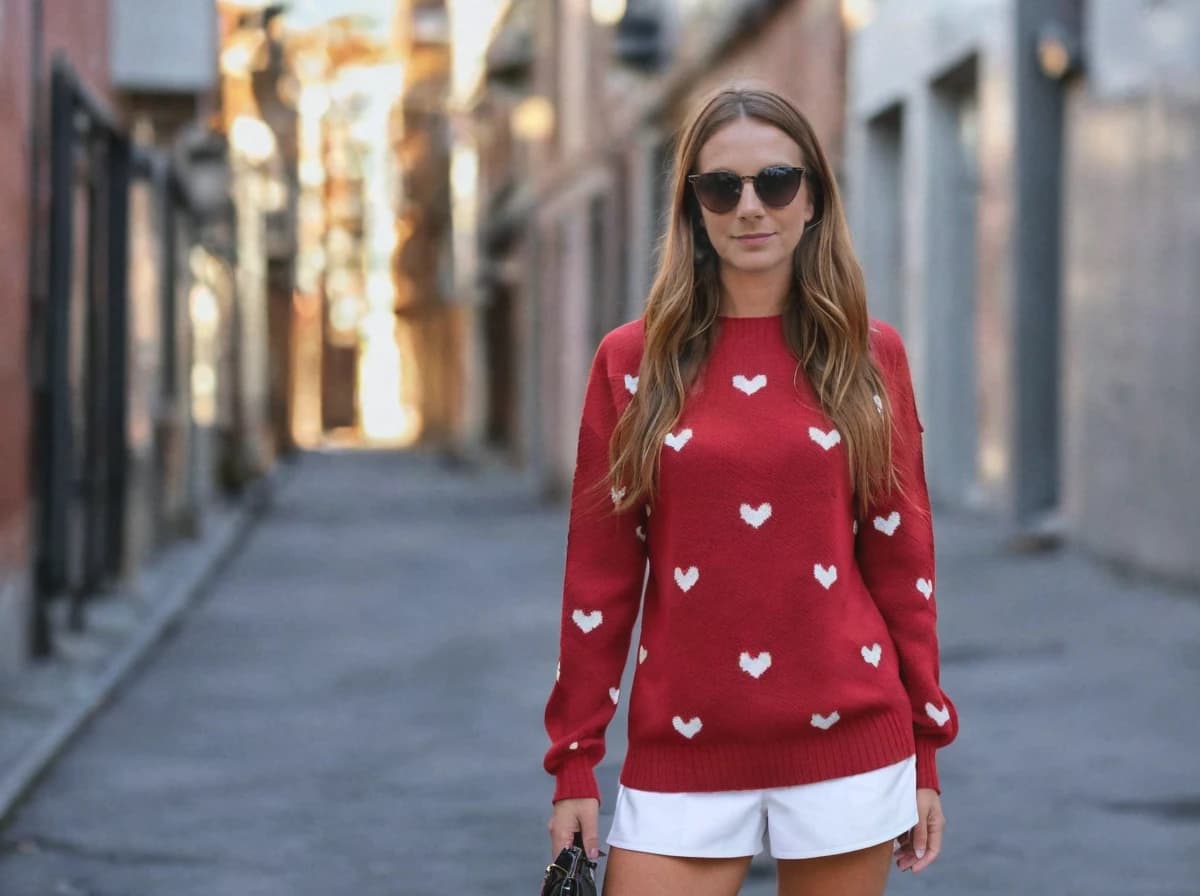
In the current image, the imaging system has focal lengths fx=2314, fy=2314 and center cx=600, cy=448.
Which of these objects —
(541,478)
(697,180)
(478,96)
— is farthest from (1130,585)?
(478,96)

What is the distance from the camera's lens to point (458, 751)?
8.09 meters

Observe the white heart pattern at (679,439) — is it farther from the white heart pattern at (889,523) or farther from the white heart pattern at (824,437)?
the white heart pattern at (889,523)

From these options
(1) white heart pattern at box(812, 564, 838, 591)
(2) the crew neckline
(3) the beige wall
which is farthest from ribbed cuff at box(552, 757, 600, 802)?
(3) the beige wall

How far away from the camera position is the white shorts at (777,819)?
2.89m

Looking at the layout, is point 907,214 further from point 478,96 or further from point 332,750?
point 478,96

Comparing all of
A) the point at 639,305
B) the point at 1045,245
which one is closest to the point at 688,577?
the point at 1045,245

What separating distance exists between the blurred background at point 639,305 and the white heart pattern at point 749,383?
63 centimetres

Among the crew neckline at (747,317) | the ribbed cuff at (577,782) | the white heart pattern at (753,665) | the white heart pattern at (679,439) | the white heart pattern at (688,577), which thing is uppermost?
the crew neckline at (747,317)

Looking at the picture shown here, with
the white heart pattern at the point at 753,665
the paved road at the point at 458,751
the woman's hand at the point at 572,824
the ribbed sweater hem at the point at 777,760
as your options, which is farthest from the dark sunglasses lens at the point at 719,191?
the paved road at the point at 458,751

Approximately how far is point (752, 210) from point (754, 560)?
45 cm

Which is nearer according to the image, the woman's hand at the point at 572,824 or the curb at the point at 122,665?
the woman's hand at the point at 572,824

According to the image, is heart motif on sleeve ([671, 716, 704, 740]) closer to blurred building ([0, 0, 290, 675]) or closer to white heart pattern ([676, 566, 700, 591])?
white heart pattern ([676, 566, 700, 591])

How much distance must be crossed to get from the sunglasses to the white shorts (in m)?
0.74

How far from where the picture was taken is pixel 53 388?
10.4m
